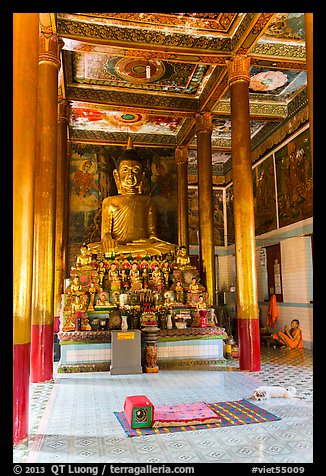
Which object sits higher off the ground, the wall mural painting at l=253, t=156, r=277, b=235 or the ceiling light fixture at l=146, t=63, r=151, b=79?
the ceiling light fixture at l=146, t=63, r=151, b=79

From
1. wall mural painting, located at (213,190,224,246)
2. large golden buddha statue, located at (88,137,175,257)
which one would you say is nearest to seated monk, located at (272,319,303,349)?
large golden buddha statue, located at (88,137,175,257)

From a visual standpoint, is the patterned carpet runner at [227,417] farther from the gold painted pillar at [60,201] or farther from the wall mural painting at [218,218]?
the wall mural painting at [218,218]

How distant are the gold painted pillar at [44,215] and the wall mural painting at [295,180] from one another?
6393 millimetres

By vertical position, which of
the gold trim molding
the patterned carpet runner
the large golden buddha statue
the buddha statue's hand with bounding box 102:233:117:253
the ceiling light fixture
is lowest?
the patterned carpet runner

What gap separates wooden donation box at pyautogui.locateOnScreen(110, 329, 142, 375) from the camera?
304 inches

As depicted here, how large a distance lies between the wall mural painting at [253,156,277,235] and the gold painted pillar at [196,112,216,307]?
2601 millimetres

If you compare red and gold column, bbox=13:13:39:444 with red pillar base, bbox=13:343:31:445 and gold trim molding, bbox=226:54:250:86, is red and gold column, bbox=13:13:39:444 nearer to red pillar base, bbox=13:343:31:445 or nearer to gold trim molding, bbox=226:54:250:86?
red pillar base, bbox=13:343:31:445

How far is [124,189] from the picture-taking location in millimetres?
13211

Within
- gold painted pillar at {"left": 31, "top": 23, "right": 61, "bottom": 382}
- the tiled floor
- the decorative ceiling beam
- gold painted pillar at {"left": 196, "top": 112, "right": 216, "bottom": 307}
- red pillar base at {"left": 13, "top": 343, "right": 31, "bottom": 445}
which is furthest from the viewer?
gold painted pillar at {"left": 196, "top": 112, "right": 216, "bottom": 307}

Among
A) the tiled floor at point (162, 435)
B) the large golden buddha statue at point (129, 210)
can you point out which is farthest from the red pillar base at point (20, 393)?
the large golden buddha statue at point (129, 210)

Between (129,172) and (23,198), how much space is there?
8892 millimetres

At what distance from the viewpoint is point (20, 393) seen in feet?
13.3

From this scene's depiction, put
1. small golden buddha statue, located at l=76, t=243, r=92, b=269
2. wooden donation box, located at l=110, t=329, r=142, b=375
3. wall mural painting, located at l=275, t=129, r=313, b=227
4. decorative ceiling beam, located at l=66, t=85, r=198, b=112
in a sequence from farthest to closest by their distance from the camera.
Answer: decorative ceiling beam, located at l=66, t=85, r=198, b=112
wall mural painting, located at l=275, t=129, r=313, b=227
small golden buddha statue, located at l=76, t=243, r=92, b=269
wooden donation box, located at l=110, t=329, r=142, b=375
